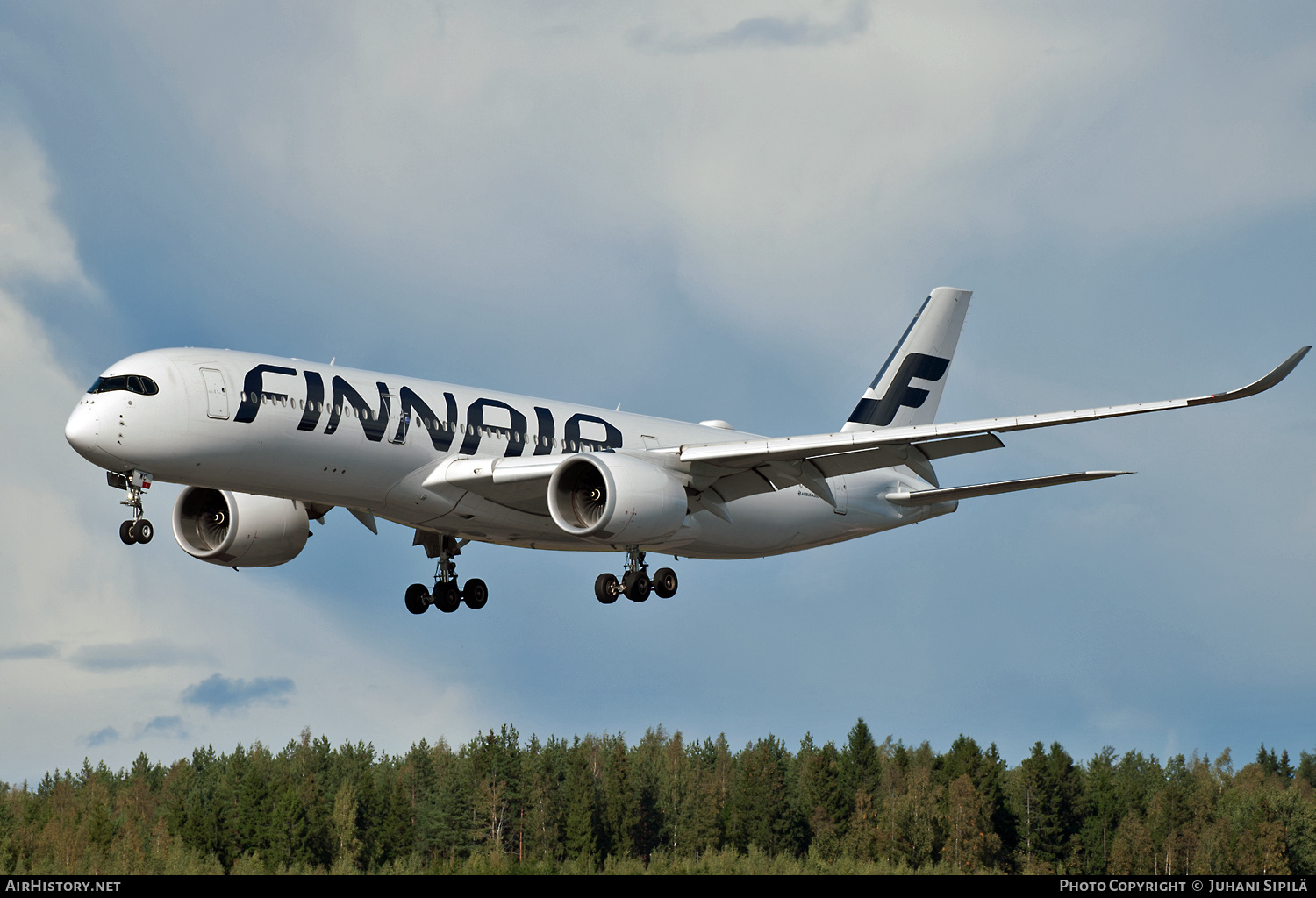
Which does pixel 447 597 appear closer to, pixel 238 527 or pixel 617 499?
pixel 238 527

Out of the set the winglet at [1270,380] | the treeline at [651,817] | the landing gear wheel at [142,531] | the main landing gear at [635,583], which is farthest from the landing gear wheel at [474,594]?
the treeline at [651,817]

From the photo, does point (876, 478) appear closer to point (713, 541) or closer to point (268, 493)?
point (713, 541)

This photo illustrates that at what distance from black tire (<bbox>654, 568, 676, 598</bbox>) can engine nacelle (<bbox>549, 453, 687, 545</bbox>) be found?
219cm

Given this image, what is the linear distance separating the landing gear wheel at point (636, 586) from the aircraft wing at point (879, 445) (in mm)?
2969

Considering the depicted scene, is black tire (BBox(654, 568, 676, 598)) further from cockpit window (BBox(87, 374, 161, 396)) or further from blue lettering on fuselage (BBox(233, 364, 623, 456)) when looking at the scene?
cockpit window (BBox(87, 374, 161, 396))

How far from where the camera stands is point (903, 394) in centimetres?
4291

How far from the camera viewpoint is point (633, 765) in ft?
322

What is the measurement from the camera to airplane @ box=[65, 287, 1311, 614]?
2691cm

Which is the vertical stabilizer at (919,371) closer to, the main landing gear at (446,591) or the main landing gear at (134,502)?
the main landing gear at (446,591)

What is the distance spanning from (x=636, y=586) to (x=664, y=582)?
96 cm

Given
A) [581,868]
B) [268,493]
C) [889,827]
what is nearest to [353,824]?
[581,868]

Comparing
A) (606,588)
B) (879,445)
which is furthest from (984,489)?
(606,588)

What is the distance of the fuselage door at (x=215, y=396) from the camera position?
26969mm

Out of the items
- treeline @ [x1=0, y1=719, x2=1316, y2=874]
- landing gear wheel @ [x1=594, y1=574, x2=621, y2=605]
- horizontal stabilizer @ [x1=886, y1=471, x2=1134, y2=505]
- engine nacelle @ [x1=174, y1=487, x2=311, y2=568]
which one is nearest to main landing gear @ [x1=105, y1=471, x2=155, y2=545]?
engine nacelle @ [x1=174, y1=487, x2=311, y2=568]
